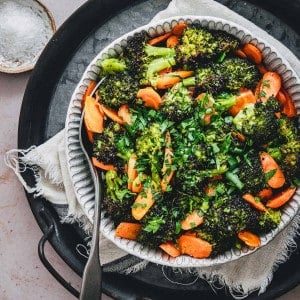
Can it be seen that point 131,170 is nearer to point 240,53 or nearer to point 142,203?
point 142,203

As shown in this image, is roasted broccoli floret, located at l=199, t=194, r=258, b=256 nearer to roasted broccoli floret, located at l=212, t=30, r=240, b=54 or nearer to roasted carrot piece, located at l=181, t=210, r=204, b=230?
roasted carrot piece, located at l=181, t=210, r=204, b=230

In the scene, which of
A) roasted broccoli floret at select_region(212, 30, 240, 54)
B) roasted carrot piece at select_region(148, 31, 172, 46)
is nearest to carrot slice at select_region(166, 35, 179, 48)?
roasted carrot piece at select_region(148, 31, 172, 46)

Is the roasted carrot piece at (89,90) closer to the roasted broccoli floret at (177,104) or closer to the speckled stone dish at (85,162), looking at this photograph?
the speckled stone dish at (85,162)

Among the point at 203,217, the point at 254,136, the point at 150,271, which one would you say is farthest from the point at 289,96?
the point at 150,271

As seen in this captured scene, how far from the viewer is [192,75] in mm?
1835

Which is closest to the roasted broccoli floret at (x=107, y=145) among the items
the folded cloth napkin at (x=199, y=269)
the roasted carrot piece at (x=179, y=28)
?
the folded cloth napkin at (x=199, y=269)

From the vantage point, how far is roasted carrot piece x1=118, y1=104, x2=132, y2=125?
1.83 metres

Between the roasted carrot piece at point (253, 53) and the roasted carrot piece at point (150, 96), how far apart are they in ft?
0.96

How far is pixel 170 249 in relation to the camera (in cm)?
186

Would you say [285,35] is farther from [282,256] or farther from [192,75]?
[282,256]

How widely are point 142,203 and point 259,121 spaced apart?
41 centimetres

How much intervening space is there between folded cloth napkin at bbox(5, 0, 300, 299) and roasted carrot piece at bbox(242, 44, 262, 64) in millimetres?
126

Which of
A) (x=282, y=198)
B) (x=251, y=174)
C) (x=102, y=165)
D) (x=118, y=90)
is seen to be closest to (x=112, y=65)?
(x=118, y=90)

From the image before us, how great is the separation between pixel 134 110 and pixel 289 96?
45 cm
